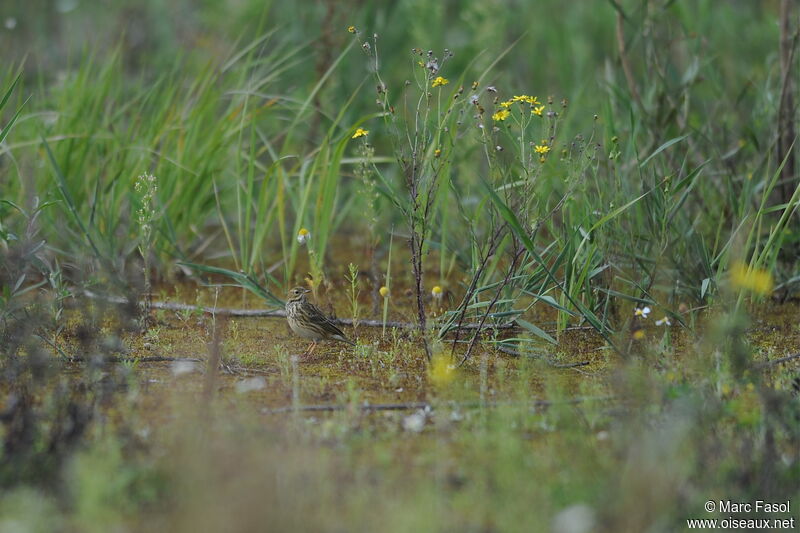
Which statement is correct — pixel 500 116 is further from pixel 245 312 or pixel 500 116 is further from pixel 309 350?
pixel 245 312

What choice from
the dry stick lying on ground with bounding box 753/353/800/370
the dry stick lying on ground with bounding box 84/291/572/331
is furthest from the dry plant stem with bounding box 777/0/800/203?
the dry stick lying on ground with bounding box 84/291/572/331

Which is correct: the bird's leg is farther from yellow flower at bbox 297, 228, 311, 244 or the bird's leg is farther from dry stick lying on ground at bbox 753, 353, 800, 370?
dry stick lying on ground at bbox 753, 353, 800, 370

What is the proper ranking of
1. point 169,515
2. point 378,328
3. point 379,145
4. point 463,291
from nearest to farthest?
point 169,515, point 378,328, point 463,291, point 379,145

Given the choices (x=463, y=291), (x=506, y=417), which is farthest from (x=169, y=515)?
(x=463, y=291)

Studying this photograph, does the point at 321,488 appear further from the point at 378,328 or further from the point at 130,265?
the point at 130,265

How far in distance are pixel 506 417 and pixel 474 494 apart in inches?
20.1

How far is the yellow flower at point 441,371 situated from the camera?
3533 millimetres

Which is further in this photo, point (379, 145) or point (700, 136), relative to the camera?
point (379, 145)

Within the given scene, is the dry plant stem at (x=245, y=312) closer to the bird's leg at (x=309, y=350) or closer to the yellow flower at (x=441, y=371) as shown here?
the bird's leg at (x=309, y=350)

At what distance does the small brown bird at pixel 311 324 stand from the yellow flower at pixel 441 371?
559mm

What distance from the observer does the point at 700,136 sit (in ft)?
17.3

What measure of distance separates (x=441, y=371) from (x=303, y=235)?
4.51 ft

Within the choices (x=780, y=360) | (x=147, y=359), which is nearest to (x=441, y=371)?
(x=147, y=359)

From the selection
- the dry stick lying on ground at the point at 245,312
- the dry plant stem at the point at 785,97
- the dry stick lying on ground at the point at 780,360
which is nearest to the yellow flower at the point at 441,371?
the dry stick lying on ground at the point at 245,312
